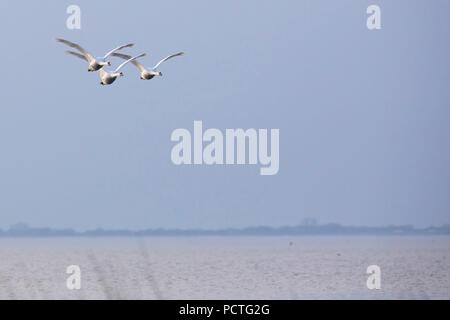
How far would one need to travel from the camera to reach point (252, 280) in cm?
6706

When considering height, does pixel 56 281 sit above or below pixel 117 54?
below

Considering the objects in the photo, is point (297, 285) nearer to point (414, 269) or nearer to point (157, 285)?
point (157, 285)

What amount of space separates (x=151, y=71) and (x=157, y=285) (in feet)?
80.8

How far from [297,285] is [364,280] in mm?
7775

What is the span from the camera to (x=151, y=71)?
40906 millimetres
